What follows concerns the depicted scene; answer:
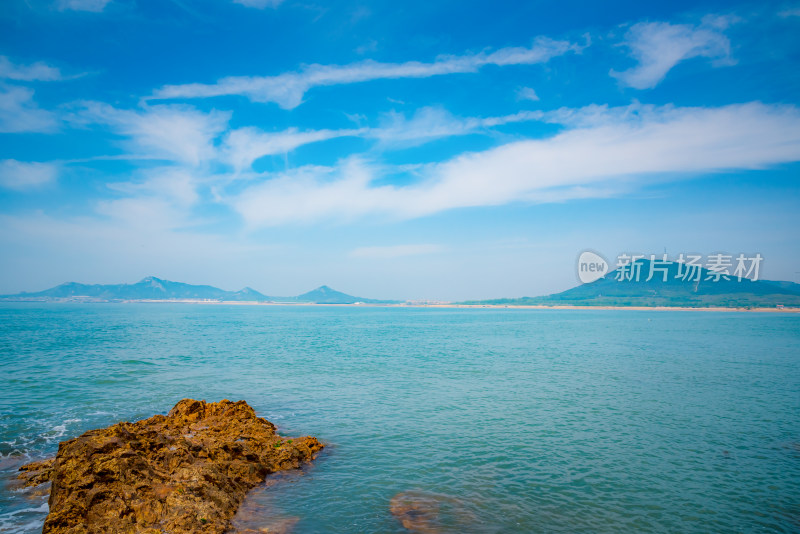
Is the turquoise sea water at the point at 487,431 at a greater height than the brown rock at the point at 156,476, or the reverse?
the brown rock at the point at 156,476

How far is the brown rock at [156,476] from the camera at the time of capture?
991 centimetres

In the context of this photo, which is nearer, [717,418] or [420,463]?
[420,463]

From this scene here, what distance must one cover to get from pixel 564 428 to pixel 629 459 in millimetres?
3846

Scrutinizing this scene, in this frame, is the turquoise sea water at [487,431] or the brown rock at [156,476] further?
the turquoise sea water at [487,431]

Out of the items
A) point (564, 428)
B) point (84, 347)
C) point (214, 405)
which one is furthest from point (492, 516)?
point (84, 347)

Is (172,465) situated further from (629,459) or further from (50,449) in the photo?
(629,459)

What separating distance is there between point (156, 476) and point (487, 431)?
1239 cm

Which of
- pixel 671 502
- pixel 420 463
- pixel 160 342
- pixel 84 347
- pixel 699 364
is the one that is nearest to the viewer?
pixel 671 502

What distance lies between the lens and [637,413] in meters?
21.3

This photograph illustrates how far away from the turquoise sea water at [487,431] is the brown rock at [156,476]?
2.66ft

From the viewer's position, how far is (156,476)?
11.8 meters

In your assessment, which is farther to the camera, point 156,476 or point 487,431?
point 487,431

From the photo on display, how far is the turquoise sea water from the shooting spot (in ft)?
38.0

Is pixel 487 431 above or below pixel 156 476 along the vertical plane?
below
